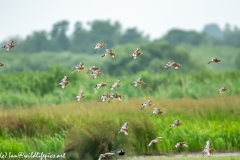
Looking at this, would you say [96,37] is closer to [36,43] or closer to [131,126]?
[36,43]

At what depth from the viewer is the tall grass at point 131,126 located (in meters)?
18.2

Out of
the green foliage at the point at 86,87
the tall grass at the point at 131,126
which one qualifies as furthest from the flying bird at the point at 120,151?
the green foliage at the point at 86,87

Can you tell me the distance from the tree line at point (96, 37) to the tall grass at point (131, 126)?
6846 centimetres

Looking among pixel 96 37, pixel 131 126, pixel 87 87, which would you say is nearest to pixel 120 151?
pixel 131 126

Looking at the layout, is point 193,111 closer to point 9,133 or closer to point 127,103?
point 127,103

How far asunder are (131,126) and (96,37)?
74.8m

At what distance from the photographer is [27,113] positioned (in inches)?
851

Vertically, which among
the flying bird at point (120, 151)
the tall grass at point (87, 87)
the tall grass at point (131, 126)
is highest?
the tall grass at point (87, 87)

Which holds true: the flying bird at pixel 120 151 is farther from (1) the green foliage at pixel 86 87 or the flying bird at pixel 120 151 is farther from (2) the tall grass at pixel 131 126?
(1) the green foliage at pixel 86 87

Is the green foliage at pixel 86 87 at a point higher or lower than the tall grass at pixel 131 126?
higher

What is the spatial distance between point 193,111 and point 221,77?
46.7ft

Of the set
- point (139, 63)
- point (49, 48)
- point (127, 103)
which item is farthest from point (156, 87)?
point (49, 48)

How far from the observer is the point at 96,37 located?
94.2 meters

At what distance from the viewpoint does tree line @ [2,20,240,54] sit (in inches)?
3610
